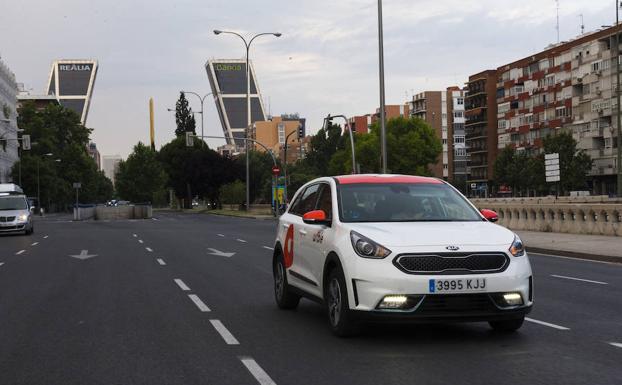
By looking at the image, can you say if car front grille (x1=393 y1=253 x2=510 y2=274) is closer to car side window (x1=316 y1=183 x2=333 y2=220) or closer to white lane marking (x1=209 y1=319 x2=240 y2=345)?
car side window (x1=316 y1=183 x2=333 y2=220)

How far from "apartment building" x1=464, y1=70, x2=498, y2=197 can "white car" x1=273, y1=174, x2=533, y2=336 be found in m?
121

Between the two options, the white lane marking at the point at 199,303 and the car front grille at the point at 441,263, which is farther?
the white lane marking at the point at 199,303

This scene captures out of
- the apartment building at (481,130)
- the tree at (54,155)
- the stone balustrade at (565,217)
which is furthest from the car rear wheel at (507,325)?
the apartment building at (481,130)

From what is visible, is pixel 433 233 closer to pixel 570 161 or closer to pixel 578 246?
pixel 578 246

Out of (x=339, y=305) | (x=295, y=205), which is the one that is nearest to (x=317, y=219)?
(x=339, y=305)

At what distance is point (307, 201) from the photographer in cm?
1005

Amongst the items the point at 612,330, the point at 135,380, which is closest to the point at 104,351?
the point at 135,380

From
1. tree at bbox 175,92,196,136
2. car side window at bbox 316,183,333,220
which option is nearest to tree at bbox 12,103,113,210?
tree at bbox 175,92,196,136

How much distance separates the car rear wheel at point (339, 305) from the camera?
25.7 feet

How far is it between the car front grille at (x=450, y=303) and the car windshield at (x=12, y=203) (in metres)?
34.0

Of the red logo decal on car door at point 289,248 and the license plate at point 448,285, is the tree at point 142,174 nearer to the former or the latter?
the red logo decal on car door at point 289,248

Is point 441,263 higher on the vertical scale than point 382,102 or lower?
lower

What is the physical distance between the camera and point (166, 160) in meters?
119

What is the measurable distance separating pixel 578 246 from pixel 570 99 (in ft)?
271
